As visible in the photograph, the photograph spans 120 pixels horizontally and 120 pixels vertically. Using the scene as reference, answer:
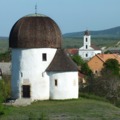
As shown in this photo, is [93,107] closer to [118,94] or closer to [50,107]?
[50,107]

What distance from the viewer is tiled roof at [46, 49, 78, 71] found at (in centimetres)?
3972

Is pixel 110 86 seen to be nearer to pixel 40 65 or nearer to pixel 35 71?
pixel 40 65

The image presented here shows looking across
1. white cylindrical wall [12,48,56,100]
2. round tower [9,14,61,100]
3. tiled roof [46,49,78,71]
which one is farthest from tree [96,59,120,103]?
round tower [9,14,61,100]

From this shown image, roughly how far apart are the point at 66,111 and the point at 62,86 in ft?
22.7

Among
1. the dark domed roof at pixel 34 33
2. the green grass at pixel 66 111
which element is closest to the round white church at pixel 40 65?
the dark domed roof at pixel 34 33

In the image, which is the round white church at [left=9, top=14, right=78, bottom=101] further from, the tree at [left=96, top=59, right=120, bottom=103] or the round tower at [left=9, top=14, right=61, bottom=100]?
the tree at [left=96, top=59, right=120, bottom=103]

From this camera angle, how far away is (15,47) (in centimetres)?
4053

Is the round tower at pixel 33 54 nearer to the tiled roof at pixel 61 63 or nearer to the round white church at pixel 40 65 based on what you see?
the round white church at pixel 40 65

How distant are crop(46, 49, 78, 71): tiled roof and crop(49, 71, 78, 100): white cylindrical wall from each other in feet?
1.05

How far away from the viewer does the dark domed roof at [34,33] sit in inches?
1571

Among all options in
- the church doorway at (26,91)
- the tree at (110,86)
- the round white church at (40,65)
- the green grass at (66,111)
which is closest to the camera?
the green grass at (66,111)

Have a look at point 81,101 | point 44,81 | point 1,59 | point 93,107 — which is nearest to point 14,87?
point 44,81

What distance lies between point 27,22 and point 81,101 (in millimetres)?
6345

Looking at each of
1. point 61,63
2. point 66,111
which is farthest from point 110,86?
point 66,111
